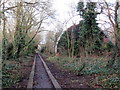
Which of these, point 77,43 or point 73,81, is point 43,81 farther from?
point 77,43

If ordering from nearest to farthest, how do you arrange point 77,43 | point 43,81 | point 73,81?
1. point 73,81
2. point 43,81
3. point 77,43

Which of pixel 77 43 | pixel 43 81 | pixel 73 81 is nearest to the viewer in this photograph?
pixel 73 81

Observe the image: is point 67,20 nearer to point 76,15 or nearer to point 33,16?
point 76,15

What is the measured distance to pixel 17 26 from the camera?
18812 mm

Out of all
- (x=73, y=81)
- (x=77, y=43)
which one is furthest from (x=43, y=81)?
(x=77, y=43)

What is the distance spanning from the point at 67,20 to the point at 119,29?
14.1 m

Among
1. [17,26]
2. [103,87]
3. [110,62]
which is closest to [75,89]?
[103,87]

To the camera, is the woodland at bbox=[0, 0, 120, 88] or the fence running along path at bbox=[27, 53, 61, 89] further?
the woodland at bbox=[0, 0, 120, 88]

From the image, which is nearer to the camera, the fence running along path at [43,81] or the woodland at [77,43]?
the fence running along path at [43,81]

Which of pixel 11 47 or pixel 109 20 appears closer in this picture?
pixel 109 20

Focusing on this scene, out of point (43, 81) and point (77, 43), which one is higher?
point (77, 43)

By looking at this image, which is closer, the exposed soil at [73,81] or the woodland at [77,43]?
the exposed soil at [73,81]

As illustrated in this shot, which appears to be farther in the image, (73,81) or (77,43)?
(77,43)

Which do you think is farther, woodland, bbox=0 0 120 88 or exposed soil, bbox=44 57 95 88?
woodland, bbox=0 0 120 88
